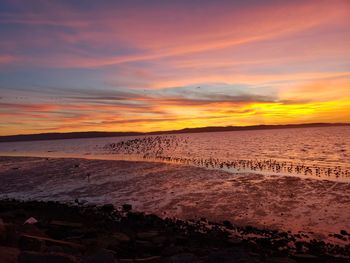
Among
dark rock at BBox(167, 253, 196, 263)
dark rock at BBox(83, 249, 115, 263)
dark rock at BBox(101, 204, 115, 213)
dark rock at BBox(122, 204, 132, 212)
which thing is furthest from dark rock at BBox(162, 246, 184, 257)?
dark rock at BBox(101, 204, 115, 213)

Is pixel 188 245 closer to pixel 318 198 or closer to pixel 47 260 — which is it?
pixel 47 260

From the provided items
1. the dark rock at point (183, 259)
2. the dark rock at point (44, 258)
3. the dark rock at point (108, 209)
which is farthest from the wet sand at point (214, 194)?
the dark rock at point (44, 258)

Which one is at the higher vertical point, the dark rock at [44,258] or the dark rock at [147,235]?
the dark rock at [44,258]

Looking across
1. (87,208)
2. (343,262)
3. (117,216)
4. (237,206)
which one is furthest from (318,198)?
(87,208)

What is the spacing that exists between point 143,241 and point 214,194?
1377 cm

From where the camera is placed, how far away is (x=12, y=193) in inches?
1340

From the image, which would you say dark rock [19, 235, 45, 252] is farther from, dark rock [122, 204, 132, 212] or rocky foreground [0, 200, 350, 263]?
dark rock [122, 204, 132, 212]

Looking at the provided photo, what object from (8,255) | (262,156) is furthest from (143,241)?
(262,156)

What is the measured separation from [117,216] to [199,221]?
5587 millimetres

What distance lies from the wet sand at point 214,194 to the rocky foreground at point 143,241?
1.97 metres

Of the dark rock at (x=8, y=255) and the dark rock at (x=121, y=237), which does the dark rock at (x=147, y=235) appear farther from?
the dark rock at (x=8, y=255)

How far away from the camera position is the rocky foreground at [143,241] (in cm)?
1136

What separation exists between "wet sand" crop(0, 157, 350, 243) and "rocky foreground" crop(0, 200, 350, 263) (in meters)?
1.97

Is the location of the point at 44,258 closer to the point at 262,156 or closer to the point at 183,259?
the point at 183,259
